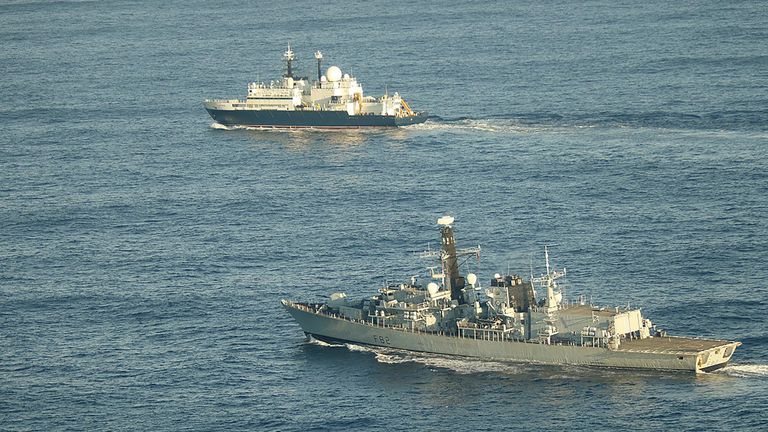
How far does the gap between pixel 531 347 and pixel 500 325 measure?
4.62m

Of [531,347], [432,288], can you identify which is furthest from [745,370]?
[432,288]

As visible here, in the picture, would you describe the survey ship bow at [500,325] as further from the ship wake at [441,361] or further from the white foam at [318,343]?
the ship wake at [441,361]

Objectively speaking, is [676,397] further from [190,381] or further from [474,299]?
[190,381]

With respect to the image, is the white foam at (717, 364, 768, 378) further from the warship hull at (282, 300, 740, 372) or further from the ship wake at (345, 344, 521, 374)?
the ship wake at (345, 344, 521, 374)

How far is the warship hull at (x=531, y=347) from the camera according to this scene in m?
156

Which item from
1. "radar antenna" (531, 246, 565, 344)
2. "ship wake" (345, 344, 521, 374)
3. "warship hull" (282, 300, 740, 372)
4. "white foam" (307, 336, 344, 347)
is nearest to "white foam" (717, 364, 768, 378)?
"warship hull" (282, 300, 740, 372)

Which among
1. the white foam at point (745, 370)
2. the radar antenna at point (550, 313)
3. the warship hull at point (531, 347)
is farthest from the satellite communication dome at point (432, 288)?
the white foam at point (745, 370)

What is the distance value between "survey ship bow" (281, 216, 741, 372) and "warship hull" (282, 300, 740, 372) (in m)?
0.09

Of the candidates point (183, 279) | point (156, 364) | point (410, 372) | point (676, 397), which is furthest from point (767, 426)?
point (183, 279)

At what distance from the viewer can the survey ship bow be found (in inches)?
6230

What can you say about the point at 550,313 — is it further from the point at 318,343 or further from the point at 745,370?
the point at 318,343

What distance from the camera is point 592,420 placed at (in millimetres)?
148000

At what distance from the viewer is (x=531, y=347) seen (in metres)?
163

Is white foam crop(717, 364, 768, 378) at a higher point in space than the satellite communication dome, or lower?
lower
